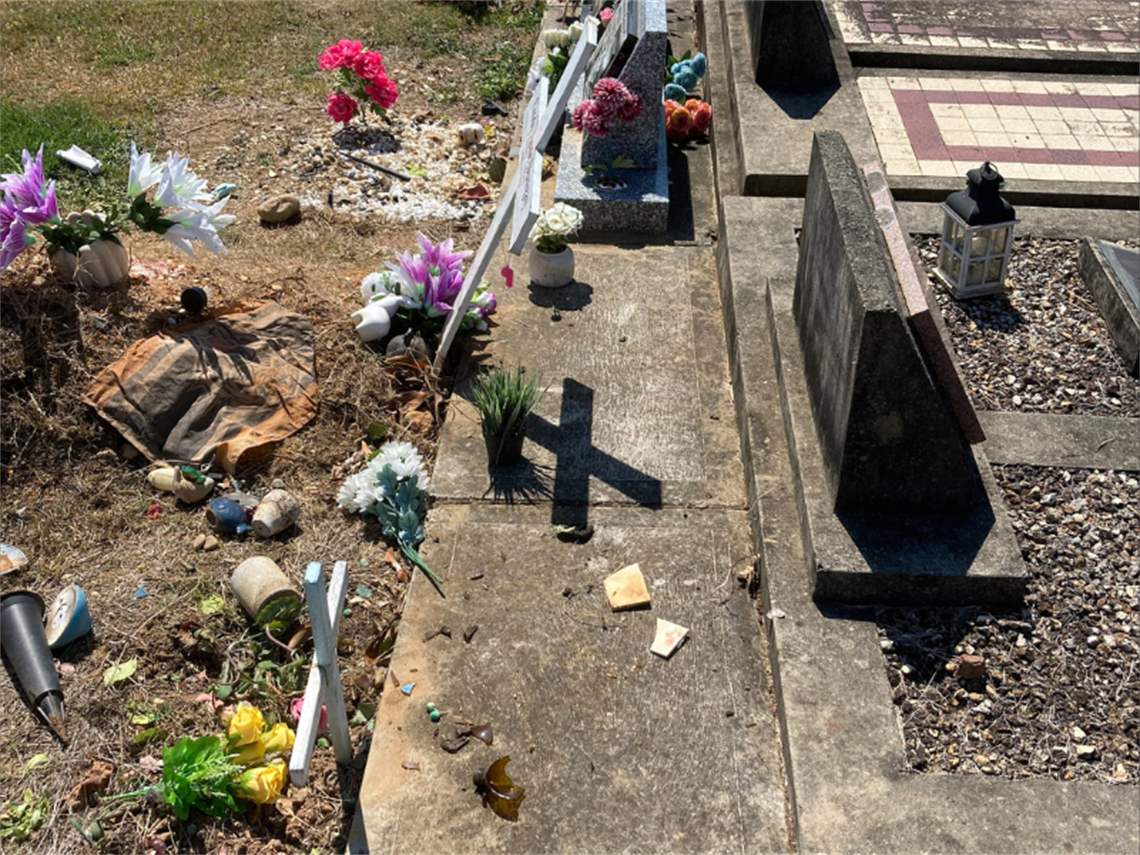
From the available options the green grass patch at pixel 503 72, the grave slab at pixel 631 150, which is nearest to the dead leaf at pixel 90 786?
the grave slab at pixel 631 150

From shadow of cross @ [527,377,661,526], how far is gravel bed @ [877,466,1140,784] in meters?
1.18

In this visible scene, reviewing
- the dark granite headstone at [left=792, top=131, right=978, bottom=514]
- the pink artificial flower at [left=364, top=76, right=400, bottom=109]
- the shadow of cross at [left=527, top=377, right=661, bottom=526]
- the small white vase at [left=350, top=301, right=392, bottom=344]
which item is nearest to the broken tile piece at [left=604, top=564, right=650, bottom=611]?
the shadow of cross at [left=527, top=377, right=661, bottom=526]

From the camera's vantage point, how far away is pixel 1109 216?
5.82 meters

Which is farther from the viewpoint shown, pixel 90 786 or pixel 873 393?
pixel 873 393

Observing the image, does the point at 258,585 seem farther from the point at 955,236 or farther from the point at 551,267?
the point at 955,236

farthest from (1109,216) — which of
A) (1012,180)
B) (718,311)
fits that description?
(718,311)

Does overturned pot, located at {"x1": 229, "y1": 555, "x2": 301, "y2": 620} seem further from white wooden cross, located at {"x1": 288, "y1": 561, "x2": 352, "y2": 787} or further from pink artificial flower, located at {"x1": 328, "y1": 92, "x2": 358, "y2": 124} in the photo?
pink artificial flower, located at {"x1": 328, "y1": 92, "x2": 358, "y2": 124}

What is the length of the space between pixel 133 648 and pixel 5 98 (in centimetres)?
611

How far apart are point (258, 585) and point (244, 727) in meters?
0.63

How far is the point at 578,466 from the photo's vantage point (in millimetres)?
4508

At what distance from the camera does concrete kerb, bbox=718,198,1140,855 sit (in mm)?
2959

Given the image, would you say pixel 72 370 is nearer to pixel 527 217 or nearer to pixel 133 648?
pixel 133 648

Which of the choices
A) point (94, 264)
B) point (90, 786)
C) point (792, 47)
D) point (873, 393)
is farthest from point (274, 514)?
point (792, 47)

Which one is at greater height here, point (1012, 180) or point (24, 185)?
point (24, 185)
